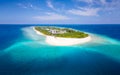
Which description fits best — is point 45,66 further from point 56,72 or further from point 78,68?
point 78,68

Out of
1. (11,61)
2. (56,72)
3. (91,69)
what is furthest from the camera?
(11,61)

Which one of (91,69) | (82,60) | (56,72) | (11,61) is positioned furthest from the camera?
(82,60)

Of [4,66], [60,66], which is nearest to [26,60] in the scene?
[4,66]

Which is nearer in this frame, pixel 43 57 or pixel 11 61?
pixel 11 61

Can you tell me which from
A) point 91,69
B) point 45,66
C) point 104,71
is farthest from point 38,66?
point 104,71

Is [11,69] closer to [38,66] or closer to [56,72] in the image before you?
[38,66]

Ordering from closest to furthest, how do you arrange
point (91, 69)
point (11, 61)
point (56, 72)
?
point (56, 72) < point (91, 69) < point (11, 61)

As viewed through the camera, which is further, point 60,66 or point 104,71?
point 60,66

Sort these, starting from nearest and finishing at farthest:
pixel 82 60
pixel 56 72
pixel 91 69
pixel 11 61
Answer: pixel 56 72 < pixel 91 69 < pixel 11 61 < pixel 82 60
